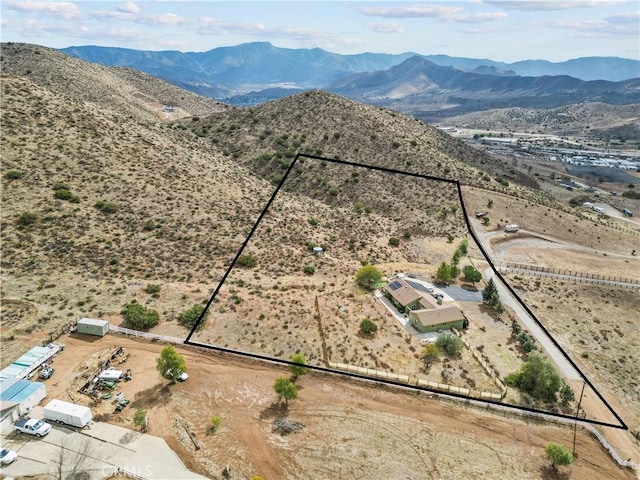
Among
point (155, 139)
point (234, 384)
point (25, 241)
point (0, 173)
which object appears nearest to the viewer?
point (234, 384)

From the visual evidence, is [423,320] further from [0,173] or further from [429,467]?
[0,173]

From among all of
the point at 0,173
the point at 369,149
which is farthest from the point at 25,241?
the point at 369,149

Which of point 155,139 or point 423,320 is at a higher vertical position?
point 155,139

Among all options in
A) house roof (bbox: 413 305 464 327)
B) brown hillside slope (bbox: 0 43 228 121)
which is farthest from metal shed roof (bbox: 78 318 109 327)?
brown hillside slope (bbox: 0 43 228 121)

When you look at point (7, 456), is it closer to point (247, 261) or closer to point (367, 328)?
point (367, 328)

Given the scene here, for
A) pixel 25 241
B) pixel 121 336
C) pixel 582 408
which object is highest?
pixel 25 241

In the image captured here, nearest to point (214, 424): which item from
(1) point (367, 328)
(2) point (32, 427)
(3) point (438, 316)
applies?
(2) point (32, 427)
